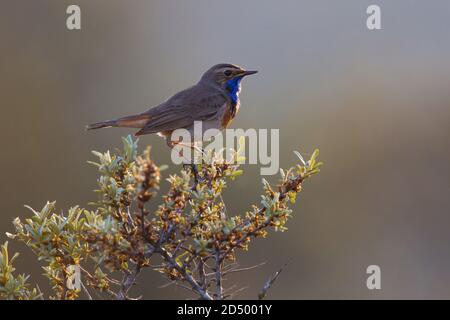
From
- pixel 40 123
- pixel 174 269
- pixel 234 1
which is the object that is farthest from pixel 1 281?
pixel 234 1

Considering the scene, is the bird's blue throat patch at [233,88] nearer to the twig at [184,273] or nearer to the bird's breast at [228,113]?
the bird's breast at [228,113]

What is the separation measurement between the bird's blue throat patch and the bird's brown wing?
16 cm

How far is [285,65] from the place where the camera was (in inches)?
799

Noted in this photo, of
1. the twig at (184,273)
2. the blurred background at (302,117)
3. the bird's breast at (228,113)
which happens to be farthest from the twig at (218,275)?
the blurred background at (302,117)

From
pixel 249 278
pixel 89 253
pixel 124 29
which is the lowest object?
pixel 249 278

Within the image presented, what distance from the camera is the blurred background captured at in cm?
1211

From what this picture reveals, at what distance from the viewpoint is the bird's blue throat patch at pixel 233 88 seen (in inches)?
328

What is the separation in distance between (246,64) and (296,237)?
28.1 ft

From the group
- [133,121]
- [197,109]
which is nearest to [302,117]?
[197,109]

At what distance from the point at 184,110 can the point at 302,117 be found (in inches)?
302

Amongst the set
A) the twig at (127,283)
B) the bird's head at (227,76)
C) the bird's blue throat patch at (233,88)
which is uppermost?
the bird's head at (227,76)

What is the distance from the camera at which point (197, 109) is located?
786 cm

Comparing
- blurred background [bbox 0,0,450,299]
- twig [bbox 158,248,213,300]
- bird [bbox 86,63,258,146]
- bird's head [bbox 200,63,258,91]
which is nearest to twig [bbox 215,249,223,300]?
twig [bbox 158,248,213,300]
